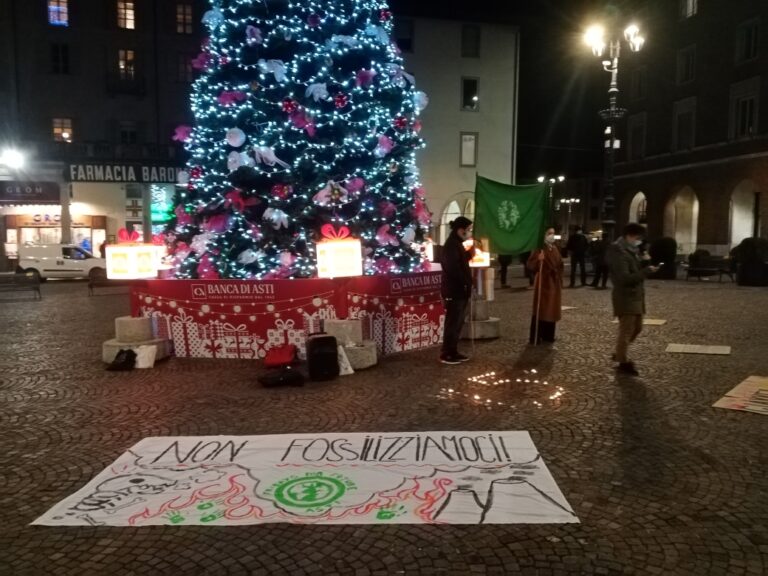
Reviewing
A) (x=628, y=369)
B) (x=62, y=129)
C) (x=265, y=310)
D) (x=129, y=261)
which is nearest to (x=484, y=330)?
(x=628, y=369)

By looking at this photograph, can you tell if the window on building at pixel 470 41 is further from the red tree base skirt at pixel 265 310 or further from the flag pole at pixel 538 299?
the red tree base skirt at pixel 265 310

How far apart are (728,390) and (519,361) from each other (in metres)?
2.58

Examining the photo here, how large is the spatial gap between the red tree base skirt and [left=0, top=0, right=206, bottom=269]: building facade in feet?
73.5

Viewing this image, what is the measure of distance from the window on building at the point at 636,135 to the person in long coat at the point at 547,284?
3379 cm

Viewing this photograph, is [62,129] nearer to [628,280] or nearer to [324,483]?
[628,280]

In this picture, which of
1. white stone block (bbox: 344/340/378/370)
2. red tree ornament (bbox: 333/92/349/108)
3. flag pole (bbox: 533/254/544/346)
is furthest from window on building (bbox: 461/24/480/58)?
white stone block (bbox: 344/340/378/370)

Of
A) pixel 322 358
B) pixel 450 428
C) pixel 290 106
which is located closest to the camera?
pixel 450 428

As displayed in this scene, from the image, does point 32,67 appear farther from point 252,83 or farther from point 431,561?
point 431,561

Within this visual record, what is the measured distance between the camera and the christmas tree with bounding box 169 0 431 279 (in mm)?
10477

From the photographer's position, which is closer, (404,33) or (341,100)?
(341,100)

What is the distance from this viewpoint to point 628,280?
299 inches

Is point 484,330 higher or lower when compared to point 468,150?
lower

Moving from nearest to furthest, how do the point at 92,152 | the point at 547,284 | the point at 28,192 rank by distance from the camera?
the point at 547,284, the point at 28,192, the point at 92,152

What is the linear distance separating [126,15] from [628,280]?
3207 centimetres
